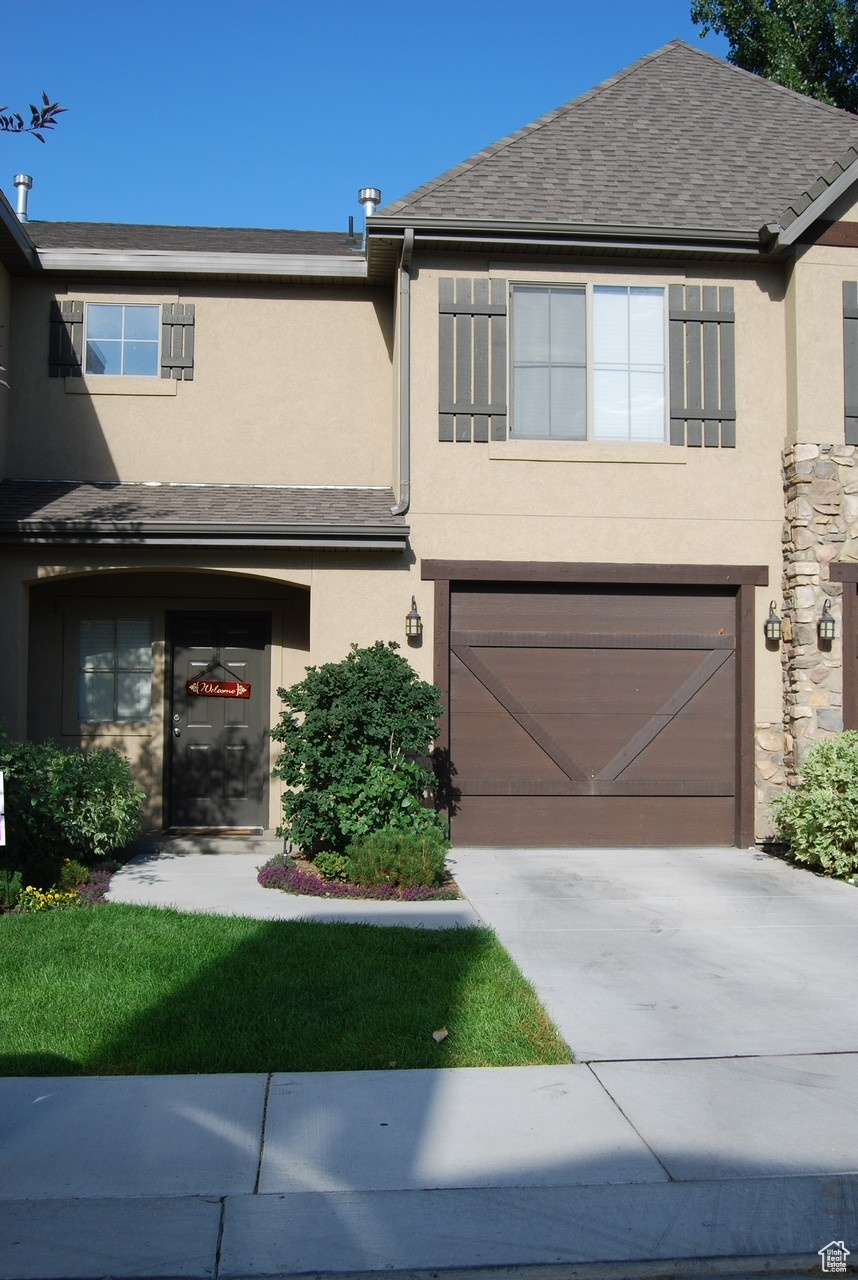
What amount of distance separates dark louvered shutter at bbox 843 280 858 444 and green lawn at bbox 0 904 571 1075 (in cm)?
658

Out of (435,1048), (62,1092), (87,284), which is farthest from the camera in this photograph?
(87,284)

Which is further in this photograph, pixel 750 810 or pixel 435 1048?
pixel 750 810

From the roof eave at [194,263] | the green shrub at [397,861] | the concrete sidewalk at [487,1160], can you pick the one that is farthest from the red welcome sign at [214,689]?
the concrete sidewalk at [487,1160]

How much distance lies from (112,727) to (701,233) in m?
7.64

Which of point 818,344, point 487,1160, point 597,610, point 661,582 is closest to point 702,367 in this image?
point 818,344

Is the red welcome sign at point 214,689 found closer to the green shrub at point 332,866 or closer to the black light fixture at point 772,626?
the green shrub at point 332,866

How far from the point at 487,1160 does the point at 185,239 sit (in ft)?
37.9

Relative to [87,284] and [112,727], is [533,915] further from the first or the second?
[87,284]

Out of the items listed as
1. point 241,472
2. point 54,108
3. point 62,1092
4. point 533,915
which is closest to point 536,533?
point 241,472

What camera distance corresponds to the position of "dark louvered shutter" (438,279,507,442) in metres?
11.3

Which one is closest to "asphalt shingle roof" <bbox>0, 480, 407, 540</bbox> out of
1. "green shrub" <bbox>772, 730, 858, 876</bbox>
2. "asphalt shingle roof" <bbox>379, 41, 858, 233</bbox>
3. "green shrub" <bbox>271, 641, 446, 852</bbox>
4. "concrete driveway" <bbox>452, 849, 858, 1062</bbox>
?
"green shrub" <bbox>271, 641, 446, 852</bbox>

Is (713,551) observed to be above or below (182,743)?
above

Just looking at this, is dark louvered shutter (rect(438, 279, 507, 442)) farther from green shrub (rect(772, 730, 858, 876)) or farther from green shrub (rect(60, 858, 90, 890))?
green shrub (rect(60, 858, 90, 890))

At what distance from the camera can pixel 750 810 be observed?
1160 cm
